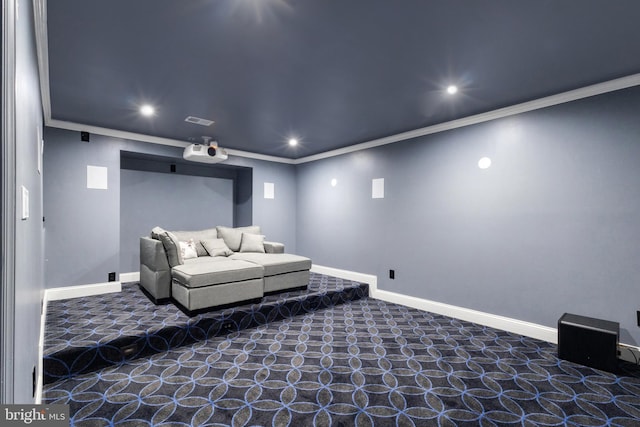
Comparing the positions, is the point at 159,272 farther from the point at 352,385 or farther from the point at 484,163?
the point at 484,163

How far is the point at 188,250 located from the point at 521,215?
4.07m

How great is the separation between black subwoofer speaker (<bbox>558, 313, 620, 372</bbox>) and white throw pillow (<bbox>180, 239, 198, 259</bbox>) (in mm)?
4155

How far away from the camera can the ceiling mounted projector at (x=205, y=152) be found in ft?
14.7

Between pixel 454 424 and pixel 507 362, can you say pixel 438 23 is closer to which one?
pixel 454 424

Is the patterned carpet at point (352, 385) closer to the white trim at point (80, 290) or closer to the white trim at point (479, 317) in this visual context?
the white trim at point (479, 317)

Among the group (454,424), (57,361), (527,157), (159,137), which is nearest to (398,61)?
(527,157)

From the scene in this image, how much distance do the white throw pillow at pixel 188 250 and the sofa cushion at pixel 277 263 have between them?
541mm

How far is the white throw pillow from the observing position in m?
4.14

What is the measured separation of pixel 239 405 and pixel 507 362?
2172 millimetres

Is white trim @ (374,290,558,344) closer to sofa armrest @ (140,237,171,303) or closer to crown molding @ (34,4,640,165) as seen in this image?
crown molding @ (34,4,640,165)

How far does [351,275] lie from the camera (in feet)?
16.0

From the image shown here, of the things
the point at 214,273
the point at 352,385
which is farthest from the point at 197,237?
the point at 352,385

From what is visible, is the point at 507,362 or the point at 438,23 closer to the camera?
the point at 438,23

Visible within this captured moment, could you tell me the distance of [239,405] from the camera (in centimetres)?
198
